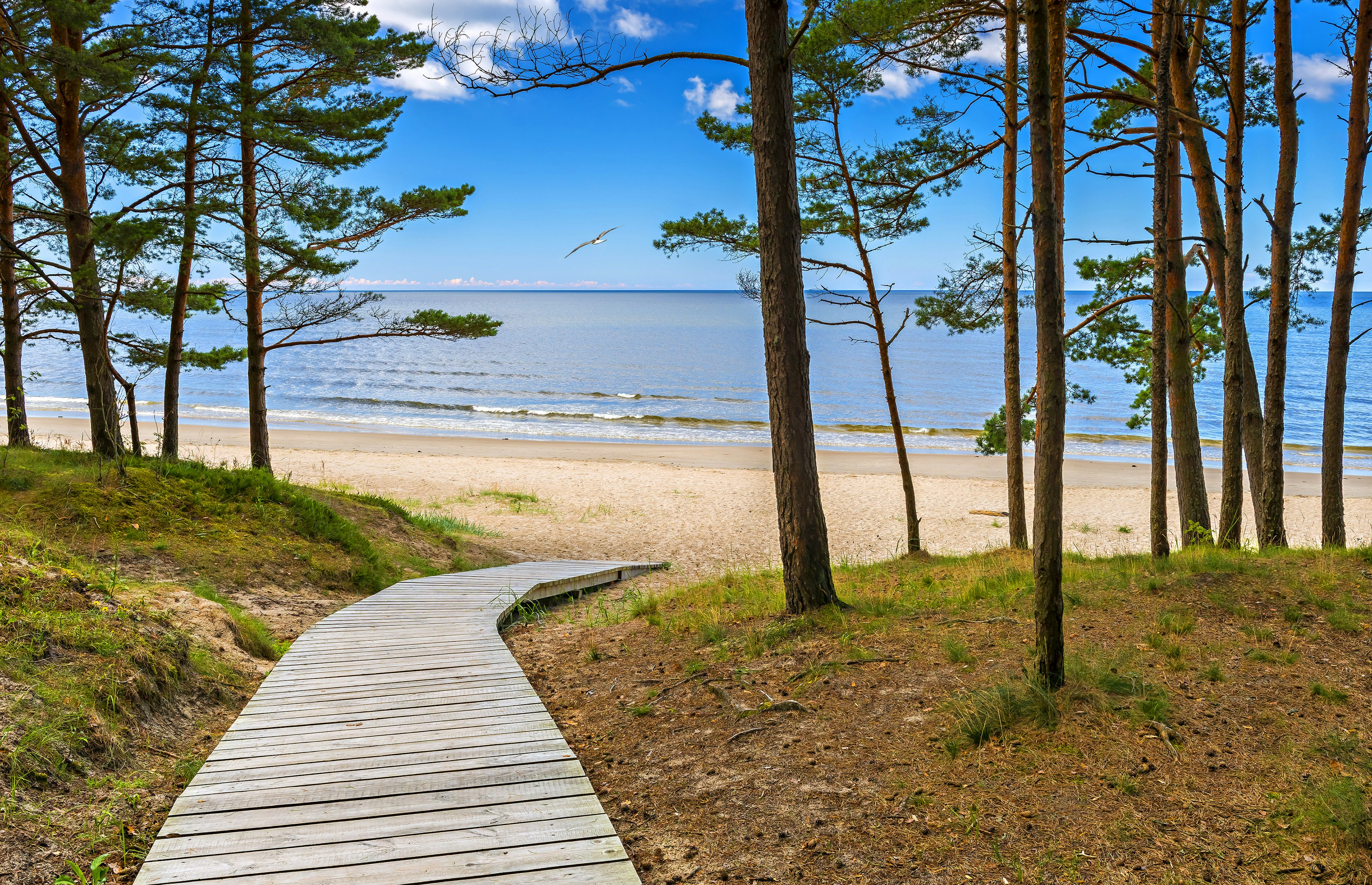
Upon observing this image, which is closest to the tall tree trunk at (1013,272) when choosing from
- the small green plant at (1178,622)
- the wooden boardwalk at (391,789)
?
the small green plant at (1178,622)

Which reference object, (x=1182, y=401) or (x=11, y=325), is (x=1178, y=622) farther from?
(x=11, y=325)

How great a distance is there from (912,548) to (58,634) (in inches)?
357

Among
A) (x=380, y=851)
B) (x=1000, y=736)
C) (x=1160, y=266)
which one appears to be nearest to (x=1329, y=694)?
(x=1000, y=736)

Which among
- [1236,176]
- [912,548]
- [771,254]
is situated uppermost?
[1236,176]

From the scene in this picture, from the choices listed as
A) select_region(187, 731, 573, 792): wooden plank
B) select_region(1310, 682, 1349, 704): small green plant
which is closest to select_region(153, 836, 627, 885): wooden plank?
select_region(187, 731, 573, 792): wooden plank

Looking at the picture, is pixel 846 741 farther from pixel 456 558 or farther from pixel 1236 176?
pixel 456 558

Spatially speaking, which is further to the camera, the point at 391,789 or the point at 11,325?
the point at 11,325

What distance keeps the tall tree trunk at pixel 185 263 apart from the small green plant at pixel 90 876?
8349mm

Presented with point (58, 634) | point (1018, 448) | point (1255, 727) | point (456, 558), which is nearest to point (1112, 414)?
point (1018, 448)

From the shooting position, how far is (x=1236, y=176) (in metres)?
7.20

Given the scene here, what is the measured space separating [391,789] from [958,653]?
119 inches

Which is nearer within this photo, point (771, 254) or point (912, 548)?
point (771, 254)

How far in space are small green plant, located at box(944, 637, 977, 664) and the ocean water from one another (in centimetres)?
859

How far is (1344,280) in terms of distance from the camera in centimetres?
764
